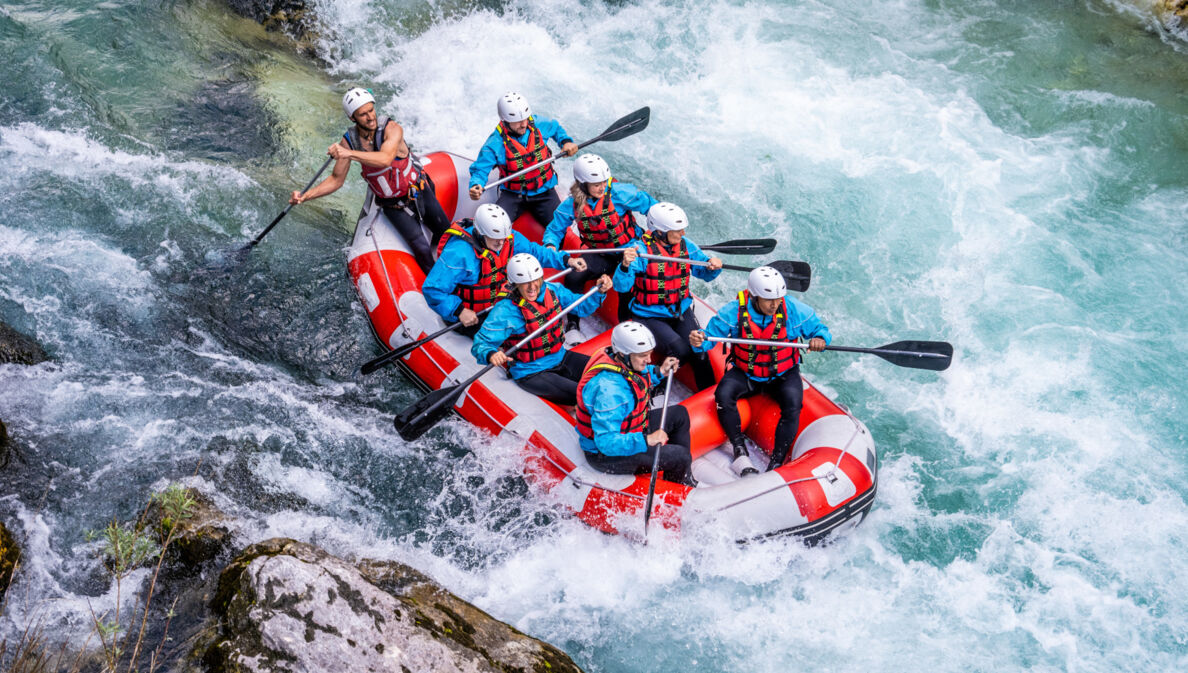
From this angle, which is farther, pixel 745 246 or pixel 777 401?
pixel 745 246

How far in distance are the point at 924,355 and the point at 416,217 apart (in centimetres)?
354

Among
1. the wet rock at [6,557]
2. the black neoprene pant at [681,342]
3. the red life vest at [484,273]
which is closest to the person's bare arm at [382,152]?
the red life vest at [484,273]

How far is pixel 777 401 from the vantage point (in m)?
5.80

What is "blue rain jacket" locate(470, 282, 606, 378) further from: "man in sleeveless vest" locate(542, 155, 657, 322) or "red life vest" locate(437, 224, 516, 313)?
"man in sleeveless vest" locate(542, 155, 657, 322)

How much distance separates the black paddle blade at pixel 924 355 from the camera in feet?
19.7

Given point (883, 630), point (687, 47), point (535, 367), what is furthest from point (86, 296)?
point (687, 47)

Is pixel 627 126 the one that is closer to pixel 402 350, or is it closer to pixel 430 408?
pixel 402 350

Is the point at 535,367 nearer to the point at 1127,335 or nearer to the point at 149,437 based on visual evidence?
the point at 149,437

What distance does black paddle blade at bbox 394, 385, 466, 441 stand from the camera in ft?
18.5

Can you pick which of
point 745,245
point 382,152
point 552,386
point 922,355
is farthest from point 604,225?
point 922,355

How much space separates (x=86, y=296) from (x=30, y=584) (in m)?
2.60

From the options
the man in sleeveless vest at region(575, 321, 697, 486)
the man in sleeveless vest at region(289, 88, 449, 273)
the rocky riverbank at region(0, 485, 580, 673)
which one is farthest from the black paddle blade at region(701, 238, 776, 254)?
the rocky riverbank at region(0, 485, 580, 673)

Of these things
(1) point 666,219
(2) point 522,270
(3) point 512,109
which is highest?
(3) point 512,109

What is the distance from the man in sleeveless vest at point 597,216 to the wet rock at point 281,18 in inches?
181
